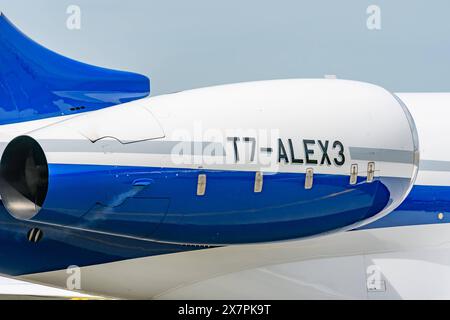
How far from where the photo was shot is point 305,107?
20.4 feet

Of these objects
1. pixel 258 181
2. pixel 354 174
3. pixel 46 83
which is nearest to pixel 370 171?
pixel 354 174

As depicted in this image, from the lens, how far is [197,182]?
6020 millimetres

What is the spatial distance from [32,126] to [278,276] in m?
2.38

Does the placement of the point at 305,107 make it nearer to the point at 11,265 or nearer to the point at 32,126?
the point at 32,126

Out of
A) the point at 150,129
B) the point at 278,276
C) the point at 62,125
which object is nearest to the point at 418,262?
the point at 278,276

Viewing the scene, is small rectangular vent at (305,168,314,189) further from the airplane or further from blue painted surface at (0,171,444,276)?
blue painted surface at (0,171,444,276)

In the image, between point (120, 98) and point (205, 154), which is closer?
point (205, 154)

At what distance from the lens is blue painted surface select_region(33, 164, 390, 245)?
591 centimetres

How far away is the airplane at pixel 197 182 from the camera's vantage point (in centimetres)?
597

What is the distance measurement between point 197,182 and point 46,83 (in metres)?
1.76

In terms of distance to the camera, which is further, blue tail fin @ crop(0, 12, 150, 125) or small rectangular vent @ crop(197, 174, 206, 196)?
blue tail fin @ crop(0, 12, 150, 125)

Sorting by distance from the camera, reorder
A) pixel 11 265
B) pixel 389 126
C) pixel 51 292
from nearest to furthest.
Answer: pixel 389 126
pixel 11 265
pixel 51 292

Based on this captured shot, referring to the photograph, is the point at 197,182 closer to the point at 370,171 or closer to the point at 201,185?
the point at 201,185

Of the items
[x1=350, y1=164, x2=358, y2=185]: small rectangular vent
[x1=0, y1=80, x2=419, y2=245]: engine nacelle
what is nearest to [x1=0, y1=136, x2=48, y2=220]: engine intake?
[x1=0, y1=80, x2=419, y2=245]: engine nacelle
